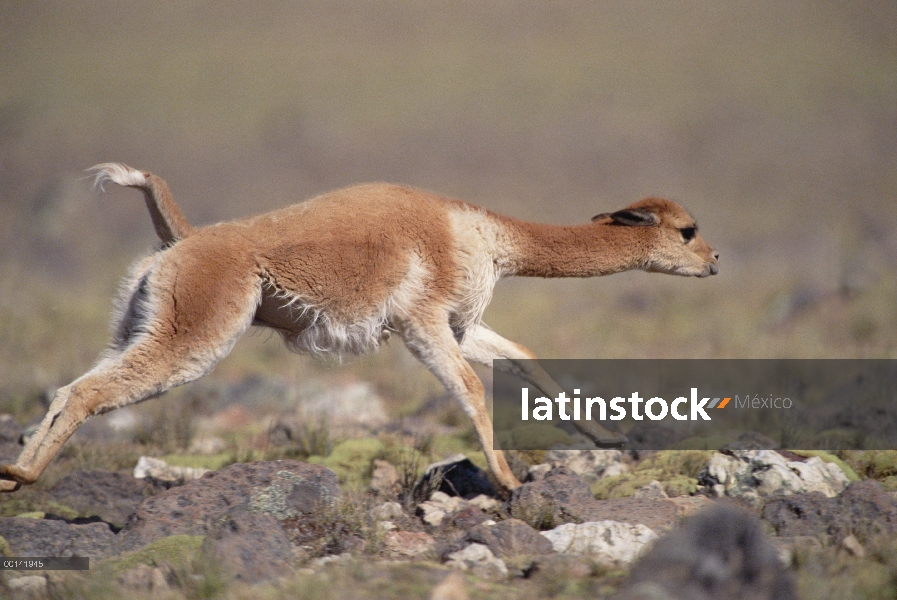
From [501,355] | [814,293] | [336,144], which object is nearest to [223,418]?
[501,355]

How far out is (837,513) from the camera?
6.95 metres

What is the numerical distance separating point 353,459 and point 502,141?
136ft

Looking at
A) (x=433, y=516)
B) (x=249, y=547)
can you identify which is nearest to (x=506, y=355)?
(x=433, y=516)

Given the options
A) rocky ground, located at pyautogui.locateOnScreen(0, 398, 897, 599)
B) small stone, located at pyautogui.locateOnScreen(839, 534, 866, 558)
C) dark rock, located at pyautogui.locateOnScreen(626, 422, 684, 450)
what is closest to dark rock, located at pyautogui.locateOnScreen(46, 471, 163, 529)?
rocky ground, located at pyautogui.locateOnScreen(0, 398, 897, 599)

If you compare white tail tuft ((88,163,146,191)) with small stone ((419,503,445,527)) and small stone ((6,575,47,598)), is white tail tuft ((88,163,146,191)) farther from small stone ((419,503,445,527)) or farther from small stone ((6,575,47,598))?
small stone ((419,503,445,527))

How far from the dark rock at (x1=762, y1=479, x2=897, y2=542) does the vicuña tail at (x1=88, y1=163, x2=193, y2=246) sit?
15.8 feet

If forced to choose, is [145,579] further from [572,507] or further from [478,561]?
[572,507]

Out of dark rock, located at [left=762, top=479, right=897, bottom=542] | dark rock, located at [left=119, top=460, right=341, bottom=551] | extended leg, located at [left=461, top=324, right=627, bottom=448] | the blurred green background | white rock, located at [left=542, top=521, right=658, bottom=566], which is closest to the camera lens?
white rock, located at [left=542, top=521, right=658, bottom=566]

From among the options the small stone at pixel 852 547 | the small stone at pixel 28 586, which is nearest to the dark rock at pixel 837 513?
the small stone at pixel 852 547

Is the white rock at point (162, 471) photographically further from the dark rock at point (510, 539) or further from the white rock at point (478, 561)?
the white rock at point (478, 561)

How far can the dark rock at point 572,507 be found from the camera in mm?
7191

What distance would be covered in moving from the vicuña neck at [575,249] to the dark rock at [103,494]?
364 cm

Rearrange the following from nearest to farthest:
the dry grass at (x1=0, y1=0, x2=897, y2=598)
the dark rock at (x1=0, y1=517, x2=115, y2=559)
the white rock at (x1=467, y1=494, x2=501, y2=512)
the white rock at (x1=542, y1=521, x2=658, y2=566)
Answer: the white rock at (x1=542, y1=521, x2=658, y2=566), the dark rock at (x1=0, y1=517, x2=115, y2=559), the white rock at (x1=467, y1=494, x2=501, y2=512), the dry grass at (x1=0, y1=0, x2=897, y2=598)

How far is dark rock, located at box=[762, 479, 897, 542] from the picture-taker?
6.71 meters
